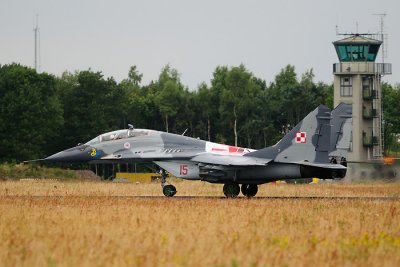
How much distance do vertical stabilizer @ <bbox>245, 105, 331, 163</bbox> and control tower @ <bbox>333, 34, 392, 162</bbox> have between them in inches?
1292

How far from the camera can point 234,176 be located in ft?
98.3

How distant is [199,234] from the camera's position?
16.1m

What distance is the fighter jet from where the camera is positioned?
29328mm

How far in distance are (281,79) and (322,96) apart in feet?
35.3

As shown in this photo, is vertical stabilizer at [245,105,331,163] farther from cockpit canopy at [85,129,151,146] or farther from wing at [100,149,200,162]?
cockpit canopy at [85,129,151,146]

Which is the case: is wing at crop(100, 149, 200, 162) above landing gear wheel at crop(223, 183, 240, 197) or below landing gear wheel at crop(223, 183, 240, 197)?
above

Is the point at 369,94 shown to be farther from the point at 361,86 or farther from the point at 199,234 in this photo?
the point at 199,234

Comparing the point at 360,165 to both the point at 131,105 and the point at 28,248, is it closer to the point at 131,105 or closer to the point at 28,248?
the point at 28,248

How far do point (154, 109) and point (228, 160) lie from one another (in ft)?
209

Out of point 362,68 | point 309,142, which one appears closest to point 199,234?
point 309,142

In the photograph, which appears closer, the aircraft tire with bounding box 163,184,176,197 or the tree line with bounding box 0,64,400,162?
the aircraft tire with bounding box 163,184,176,197

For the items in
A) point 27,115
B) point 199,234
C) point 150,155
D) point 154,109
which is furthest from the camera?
point 154,109

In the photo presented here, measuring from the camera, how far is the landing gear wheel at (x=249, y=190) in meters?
31.3

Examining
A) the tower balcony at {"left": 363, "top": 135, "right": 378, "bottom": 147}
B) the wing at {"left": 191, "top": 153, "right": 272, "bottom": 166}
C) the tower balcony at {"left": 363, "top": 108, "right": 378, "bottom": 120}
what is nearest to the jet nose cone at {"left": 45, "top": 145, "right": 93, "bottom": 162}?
the wing at {"left": 191, "top": 153, "right": 272, "bottom": 166}
